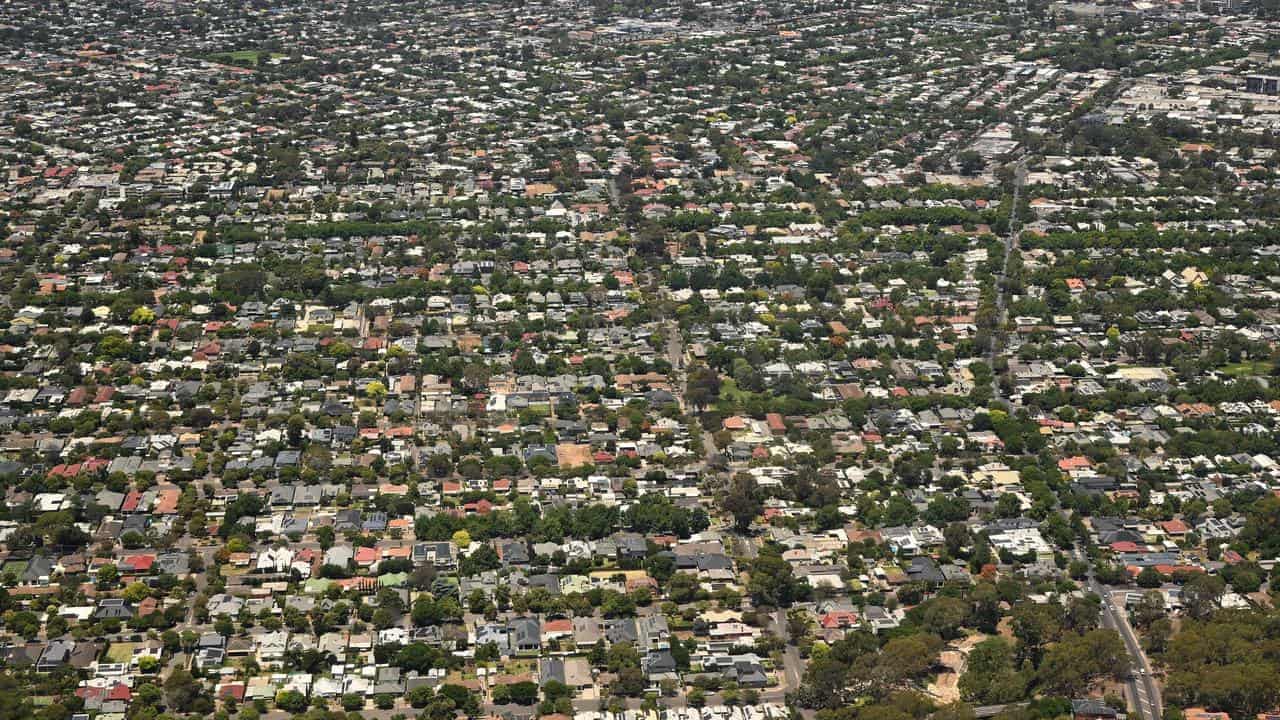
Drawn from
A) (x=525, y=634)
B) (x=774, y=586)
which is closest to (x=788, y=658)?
(x=774, y=586)

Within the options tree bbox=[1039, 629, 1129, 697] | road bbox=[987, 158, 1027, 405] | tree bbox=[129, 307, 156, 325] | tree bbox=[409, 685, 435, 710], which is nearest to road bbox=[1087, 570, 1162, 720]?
tree bbox=[1039, 629, 1129, 697]

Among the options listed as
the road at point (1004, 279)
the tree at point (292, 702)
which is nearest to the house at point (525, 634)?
the tree at point (292, 702)

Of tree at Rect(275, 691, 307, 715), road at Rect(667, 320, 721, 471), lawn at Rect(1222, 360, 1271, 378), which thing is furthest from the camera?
lawn at Rect(1222, 360, 1271, 378)

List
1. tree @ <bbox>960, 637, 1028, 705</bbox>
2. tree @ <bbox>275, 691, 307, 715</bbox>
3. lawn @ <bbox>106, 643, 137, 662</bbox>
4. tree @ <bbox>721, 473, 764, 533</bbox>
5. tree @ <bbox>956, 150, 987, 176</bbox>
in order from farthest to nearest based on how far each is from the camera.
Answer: tree @ <bbox>956, 150, 987, 176</bbox> → tree @ <bbox>721, 473, 764, 533</bbox> → lawn @ <bbox>106, 643, 137, 662</bbox> → tree @ <bbox>960, 637, 1028, 705</bbox> → tree @ <bbox>275, 691, 307, 715</bbox>

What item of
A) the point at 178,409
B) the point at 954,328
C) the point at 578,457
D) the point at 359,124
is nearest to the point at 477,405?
the point at 578,457

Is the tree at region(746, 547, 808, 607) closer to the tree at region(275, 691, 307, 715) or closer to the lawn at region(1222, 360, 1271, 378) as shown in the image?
the tree at region(275, 691, 307, 715)
